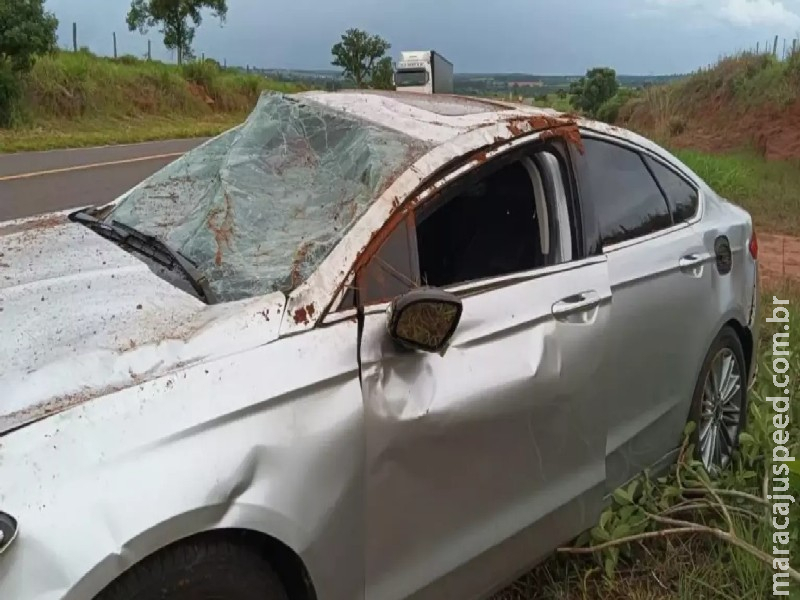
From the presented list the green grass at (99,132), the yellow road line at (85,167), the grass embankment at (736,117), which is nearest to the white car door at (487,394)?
the yellow road line at (85,167)

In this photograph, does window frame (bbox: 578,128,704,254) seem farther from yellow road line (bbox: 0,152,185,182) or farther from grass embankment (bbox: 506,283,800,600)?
yellow road line (bbox: 0,152,185,182)

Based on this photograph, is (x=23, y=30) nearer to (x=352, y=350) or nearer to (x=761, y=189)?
(x=761, y=189)

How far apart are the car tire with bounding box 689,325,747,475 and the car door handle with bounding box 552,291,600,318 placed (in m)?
0.94


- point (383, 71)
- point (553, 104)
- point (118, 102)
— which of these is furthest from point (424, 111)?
point (383, 71)

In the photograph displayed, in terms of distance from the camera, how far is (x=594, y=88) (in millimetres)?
36625

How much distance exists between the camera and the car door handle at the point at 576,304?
2.90m

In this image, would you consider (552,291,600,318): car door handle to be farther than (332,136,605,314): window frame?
Yes

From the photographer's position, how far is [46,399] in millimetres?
1959

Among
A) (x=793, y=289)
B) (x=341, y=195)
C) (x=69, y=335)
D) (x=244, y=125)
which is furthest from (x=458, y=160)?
(x=793, y=289)

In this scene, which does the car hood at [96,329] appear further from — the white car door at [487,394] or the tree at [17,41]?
the tree at [17,41]

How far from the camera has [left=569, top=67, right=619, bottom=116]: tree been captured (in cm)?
3578

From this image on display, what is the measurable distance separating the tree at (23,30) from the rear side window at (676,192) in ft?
61.0

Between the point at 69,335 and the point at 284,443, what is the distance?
592mm

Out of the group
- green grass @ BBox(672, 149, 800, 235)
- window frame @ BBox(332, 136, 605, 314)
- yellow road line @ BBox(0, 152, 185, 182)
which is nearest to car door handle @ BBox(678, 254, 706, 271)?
window frame @ BBox(332, 136, 605, 314)
